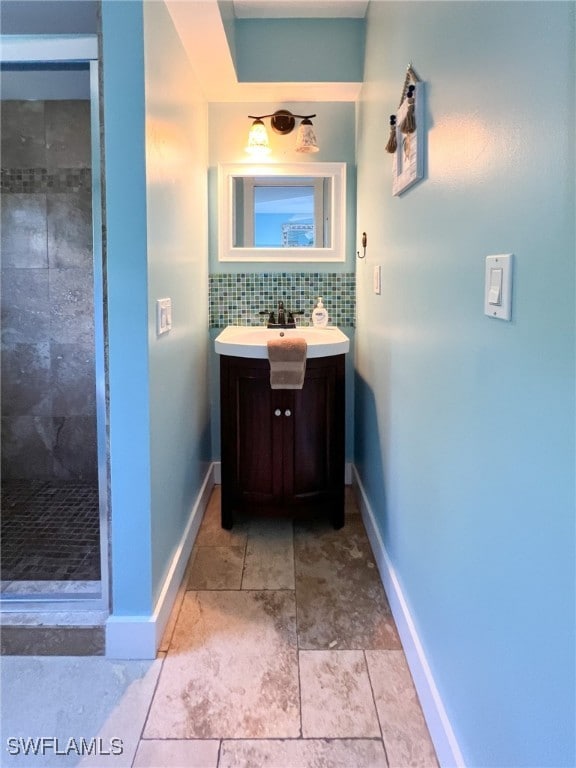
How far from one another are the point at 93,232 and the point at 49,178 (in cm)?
156

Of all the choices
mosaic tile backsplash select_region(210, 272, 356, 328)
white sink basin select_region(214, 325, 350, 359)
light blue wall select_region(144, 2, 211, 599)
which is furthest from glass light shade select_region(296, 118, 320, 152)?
white sink basin select_region(214, 325, 350, 359)

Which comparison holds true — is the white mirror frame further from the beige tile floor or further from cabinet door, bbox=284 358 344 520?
the beige tile floor

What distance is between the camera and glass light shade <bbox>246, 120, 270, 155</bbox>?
8.61 feet

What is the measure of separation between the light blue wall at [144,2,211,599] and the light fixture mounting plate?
0.37m

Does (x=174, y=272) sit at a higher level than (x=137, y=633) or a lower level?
higher

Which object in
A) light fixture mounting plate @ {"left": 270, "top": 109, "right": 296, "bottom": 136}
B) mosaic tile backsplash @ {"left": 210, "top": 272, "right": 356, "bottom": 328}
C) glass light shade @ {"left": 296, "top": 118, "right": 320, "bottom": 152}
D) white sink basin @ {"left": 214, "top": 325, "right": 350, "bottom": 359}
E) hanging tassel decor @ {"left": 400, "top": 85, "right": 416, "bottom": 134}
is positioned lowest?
white sink basin @ {"left": 214, "top": 325, "right": 350, "bottom": 359}

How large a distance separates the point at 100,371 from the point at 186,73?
53.9 inches

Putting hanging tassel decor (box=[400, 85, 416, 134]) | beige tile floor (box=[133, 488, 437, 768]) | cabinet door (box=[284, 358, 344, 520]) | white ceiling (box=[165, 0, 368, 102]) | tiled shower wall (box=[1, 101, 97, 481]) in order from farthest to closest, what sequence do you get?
tiled shower wall (box=[1, 101, 97, 481])
cabinet door (box=[284, 358, 344, 520])
white ceiling (box=[165, 0, 368, 102])
hanging tassel decor (box=[400, 85, 416, 134])
beige tile floor (box=[133, 488, 437, 768])

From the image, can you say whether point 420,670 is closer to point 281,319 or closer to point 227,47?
point 281,319

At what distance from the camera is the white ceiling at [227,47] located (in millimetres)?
1802

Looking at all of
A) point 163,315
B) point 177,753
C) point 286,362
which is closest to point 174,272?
point 163,315

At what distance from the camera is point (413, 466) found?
1.57 meters

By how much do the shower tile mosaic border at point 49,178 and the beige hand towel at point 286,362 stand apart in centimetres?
152

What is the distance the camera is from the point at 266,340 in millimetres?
2635
